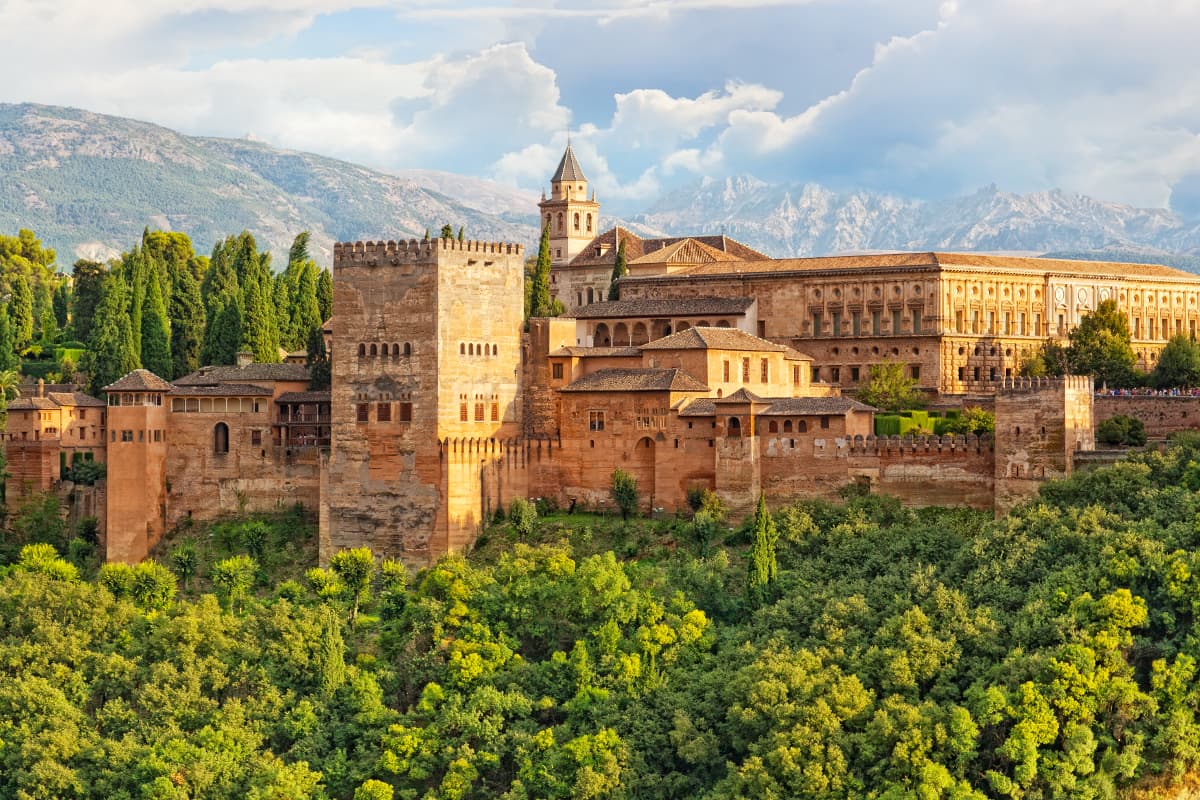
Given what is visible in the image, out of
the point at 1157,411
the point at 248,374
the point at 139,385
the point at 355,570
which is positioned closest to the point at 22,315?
the point at 248,374

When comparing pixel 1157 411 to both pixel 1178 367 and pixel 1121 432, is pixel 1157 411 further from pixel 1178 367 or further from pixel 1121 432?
pixel 1178 367

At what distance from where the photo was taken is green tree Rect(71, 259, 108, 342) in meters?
88.4

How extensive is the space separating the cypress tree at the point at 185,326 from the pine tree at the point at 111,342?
289 cm

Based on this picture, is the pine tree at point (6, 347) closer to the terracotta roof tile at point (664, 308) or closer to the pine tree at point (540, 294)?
the pine tree at point (540, 294)

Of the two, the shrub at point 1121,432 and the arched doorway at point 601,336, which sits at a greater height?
the arched doorway at point 601,336

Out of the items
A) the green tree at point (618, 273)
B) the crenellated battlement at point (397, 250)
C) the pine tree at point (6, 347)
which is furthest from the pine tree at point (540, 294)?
the pine tree at point (6, 347)

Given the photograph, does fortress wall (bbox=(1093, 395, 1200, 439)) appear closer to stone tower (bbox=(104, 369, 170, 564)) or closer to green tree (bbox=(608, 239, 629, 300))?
green tree (bbox=(608, 239, 629, 300))

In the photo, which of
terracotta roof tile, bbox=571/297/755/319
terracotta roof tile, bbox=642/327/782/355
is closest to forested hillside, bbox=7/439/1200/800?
terracotta roof tile, bbox=642/327/782/355

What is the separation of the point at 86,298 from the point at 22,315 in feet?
14.5

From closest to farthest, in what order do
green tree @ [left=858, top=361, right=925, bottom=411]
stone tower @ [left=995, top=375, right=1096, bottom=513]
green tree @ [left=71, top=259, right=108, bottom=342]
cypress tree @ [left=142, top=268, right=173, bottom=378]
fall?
stone tower @ [left=995, top=375, right=1096, bottom=513]
green tree @ [left=858, top=361, right=925, bottom=411]
cypress tree @ [left=142, top=268, right=173, bottom=378]
green tree @ [left=71, top=259, right=108, bottom=342]

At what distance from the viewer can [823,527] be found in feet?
176

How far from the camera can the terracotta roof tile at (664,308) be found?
66.0 metres

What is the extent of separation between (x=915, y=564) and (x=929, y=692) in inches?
236

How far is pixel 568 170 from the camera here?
96.8 meters
